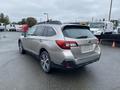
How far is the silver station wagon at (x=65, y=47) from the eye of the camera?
4.13 meters

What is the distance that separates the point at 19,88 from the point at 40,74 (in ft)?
3.77

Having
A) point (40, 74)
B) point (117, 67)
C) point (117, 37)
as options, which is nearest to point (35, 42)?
point (40, 74)

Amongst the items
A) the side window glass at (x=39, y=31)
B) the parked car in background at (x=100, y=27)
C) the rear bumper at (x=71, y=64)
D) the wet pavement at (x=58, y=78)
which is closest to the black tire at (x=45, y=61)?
the wet pavement at (x=58, y=78)

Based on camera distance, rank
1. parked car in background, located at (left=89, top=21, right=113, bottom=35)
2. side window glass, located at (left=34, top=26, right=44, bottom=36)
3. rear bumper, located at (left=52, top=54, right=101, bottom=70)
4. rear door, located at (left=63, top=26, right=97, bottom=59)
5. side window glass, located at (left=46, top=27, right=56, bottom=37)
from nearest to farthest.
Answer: rear bumper, located at (left=52, top=54, right=101, bottom=70), rear door, located at (left=63, top=26, right=97, bottom=59), side window glass, located at (left=46, top=27, right=56, bottom=37), side window glass, located at (left=34, top=26, right=44, bottom=36), parked car in background, located at (left=89, top=21, right=113, bottom=35)

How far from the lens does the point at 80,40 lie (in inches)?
170

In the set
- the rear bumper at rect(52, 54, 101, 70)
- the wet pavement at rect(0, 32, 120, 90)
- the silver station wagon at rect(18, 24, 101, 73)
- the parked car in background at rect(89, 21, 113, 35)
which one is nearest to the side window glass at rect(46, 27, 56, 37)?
the silver station wagon at rect(18, 24, 101, 73)

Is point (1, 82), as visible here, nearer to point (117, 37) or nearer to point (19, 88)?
point (19, 88)

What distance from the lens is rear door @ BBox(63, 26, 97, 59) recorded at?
4.25 metres

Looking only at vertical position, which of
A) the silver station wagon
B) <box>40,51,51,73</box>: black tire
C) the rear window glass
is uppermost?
the rear window glass

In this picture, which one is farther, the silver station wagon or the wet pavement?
the silver station wagon

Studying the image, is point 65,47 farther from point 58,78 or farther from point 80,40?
point 58,78

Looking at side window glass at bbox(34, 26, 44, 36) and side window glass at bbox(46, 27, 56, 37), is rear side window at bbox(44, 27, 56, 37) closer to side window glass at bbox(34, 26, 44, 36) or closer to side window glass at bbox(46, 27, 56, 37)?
side window glass at bbox(46, 27, 56, 37)

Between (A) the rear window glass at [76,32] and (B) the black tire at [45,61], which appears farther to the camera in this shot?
(B) the black tire at [45,61]

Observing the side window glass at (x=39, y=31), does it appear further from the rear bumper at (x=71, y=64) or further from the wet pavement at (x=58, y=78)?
the rear bumper at (x=71, y=64)
